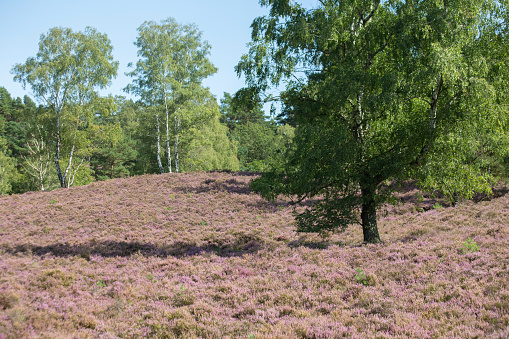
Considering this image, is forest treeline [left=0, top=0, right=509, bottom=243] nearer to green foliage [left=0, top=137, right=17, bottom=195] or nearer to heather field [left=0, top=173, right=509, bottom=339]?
heather field [left=0, top=173, right=509, bottom=339]

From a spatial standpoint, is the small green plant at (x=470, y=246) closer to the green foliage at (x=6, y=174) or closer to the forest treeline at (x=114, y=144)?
the forest treeline at (x=114, y=144)

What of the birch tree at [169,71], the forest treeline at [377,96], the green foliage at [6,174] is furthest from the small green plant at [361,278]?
the green foliage at [6,174]

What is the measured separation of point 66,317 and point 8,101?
89.2m

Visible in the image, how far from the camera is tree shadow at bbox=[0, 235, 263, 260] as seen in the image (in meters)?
14.9

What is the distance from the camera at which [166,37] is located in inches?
1403

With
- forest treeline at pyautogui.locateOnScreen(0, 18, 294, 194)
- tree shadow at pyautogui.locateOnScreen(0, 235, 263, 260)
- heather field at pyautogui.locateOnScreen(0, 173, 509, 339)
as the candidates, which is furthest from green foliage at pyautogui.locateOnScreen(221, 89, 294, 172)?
tree shadow at pyautogui.locateOnScreen(0, 235, 263, 260)

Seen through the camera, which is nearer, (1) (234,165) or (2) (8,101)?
(1) (234,165)

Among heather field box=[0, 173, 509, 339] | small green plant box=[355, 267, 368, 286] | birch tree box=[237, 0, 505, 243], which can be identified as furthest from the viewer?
birch tree box=[237, 0, 505, 243]

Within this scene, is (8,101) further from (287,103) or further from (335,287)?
(335,287)

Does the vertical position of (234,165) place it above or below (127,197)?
above

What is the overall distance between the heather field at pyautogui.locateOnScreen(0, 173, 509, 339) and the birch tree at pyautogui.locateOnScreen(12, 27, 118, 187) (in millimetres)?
13208

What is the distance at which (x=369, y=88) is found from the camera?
12383 mm

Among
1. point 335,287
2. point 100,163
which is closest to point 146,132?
point 100,163

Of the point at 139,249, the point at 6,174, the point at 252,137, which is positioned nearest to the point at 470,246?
the point at 139,249
